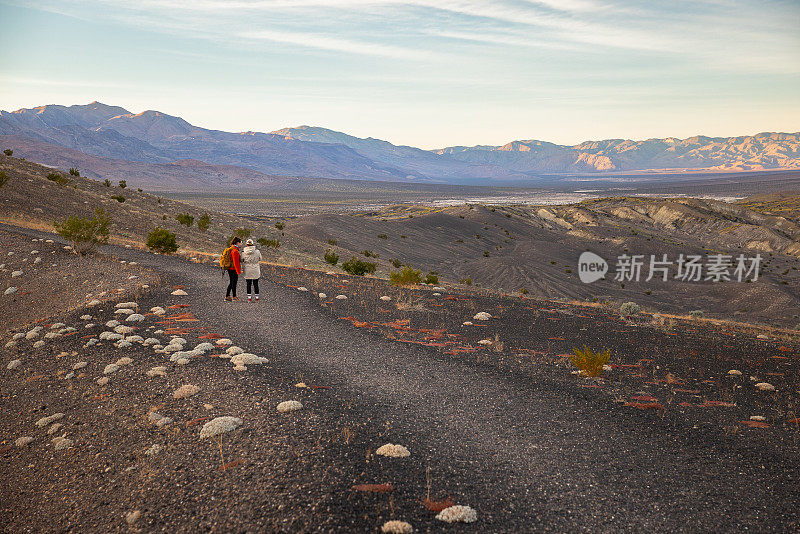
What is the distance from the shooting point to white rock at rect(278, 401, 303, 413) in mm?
6602

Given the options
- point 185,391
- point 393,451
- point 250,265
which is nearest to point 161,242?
point 250,265

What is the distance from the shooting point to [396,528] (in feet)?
14.1

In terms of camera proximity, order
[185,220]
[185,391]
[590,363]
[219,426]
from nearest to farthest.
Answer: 1. [219,426]
2. [185,391]
3. [590,363]
4. [185,220]

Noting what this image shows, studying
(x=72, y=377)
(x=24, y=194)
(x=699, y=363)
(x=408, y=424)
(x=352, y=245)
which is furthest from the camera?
(x=352, y=245)

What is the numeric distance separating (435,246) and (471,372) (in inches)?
2123

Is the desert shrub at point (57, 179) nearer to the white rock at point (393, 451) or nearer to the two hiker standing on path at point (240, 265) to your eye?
the two hiker standing on path at point (240, 265)

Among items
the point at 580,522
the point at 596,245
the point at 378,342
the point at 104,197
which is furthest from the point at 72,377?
the point at 596,245

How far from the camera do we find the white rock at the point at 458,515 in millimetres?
4504

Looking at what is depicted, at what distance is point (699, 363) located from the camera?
9953mm

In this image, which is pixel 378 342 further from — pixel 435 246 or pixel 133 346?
pixel 435 246

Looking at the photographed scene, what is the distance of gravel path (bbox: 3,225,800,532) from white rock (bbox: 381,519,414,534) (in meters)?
0.64

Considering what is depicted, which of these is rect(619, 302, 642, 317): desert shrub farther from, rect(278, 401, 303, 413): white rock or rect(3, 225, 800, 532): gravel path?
rect(278, 401, 303, 413): white rock

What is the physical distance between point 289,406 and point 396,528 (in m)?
2.89
